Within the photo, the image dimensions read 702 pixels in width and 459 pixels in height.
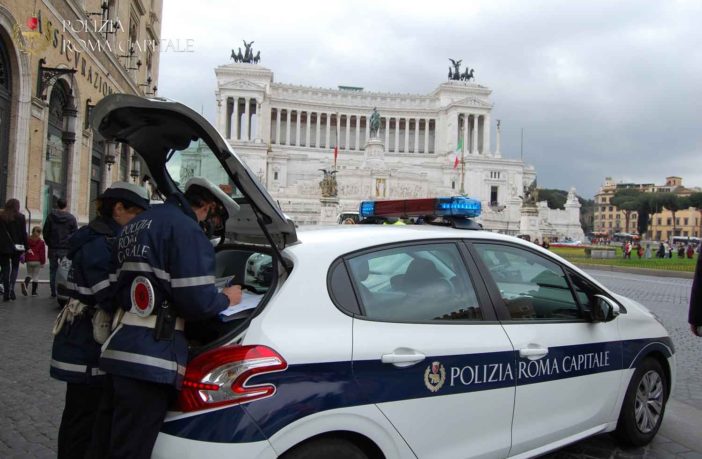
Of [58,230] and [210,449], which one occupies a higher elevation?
[58,230]

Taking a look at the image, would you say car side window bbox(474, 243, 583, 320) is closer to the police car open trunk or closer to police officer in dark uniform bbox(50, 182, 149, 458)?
the police car open trunk

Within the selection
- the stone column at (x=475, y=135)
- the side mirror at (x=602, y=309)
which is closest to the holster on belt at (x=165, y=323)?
the side mirror at (x=602, y=309)

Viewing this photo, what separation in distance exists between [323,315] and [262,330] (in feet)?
0.99

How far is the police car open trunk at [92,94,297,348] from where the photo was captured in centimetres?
262

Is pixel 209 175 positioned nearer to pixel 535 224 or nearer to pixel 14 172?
pixel 14 172

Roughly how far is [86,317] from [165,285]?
3.03 feet

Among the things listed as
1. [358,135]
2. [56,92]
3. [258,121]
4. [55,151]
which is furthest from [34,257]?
[358,135]

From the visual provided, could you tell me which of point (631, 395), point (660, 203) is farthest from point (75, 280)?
point (660, 203)

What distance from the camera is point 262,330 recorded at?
2.39 metres

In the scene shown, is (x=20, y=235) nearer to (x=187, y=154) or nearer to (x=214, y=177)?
(x=187, y=154)

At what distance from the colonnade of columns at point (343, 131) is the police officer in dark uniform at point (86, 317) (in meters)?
93.0

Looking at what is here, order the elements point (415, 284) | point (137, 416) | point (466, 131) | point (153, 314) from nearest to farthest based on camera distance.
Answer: point (137, 416) → point (153, 314) → point (415, 284) → point (466, 131)

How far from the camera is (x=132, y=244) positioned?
8.25 ft

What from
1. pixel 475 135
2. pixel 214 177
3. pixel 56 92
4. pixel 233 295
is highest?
pixel 475 135
